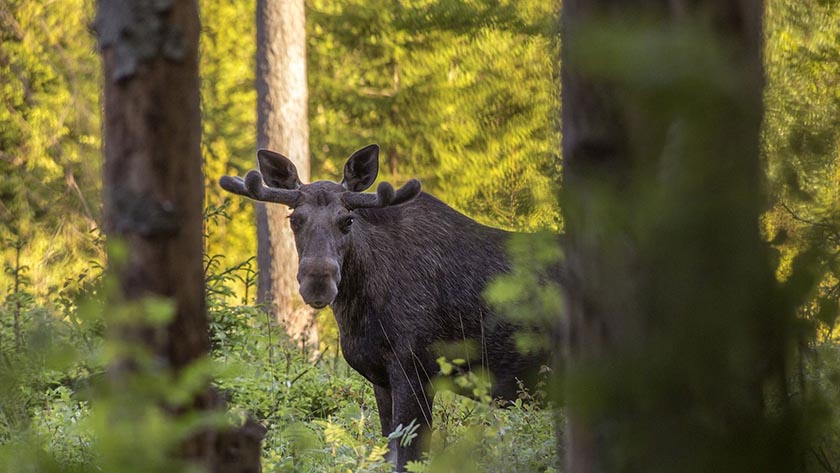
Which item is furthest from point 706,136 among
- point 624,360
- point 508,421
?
point 508,421

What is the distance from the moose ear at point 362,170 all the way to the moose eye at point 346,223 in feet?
1.42

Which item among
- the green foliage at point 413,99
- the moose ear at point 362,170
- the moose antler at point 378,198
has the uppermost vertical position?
the green foliage at point 413,99

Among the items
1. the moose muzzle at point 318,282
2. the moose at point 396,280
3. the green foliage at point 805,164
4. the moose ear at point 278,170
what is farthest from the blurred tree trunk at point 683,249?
the moose ear at point 278,170

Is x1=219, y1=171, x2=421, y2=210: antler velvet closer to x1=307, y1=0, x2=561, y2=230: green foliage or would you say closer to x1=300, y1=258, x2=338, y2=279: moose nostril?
x1=300, y1=258, x2=338, y2=279: moose nostril

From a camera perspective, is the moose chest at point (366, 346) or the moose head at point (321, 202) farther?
the moose chest at point (366, 346)

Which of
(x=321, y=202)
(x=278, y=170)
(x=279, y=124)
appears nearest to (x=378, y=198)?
(x=321, y=202)

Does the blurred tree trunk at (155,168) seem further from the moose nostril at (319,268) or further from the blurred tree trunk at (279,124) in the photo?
the blurred tree trunk at (279,124)

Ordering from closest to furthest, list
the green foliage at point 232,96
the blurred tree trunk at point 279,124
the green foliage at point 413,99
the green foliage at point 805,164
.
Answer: the green foliage at point 805,164 → the blurred tree trunk at point 279,124 → the green foliage at point 413,99 → the green foliage at point 232,96

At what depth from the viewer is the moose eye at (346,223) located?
22.6 ft

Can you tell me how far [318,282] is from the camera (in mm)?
6461

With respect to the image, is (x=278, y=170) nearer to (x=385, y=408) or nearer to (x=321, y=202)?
(x=321, y=202)

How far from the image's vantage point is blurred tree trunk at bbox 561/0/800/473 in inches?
72.6

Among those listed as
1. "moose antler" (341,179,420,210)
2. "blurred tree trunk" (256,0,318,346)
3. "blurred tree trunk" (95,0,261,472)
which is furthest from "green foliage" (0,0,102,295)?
"blurred tree trunk" (95,0,261,472)

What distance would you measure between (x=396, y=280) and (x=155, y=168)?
13.5 feet
